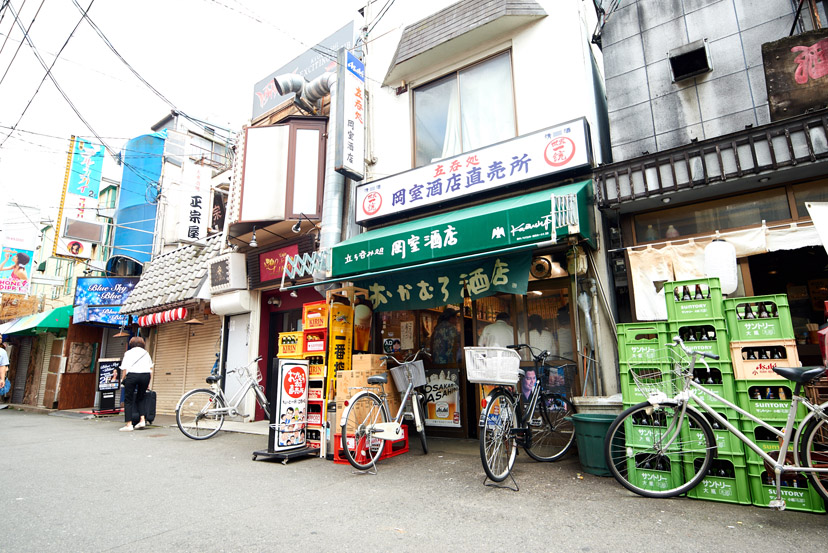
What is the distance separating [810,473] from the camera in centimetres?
353

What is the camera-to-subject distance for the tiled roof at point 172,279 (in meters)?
12.2

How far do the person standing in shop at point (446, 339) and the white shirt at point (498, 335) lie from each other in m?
0.77

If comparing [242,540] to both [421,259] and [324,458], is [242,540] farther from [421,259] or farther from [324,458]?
[421,259]

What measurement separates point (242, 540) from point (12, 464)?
5.35 metres

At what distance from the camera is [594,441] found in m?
5.12

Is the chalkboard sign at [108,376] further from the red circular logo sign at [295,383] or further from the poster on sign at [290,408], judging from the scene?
the red circular logo sign at [295,383]

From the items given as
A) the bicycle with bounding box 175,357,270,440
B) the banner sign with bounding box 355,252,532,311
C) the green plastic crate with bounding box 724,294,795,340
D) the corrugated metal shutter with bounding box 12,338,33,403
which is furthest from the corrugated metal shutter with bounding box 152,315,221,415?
the green plastic crate with bounding box 724,294,795,340

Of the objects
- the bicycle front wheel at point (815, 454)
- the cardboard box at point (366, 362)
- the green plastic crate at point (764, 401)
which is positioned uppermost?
the cardboard box at point (366, 362)

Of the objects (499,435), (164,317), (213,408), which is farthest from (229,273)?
(499,435)

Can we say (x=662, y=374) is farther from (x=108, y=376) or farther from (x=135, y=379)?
(x=108, y=376)

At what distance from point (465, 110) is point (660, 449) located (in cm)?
672

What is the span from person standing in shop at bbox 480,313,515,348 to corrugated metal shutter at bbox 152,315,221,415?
8.21 meters

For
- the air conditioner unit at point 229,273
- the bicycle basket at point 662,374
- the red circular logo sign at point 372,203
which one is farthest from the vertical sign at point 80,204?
the bicycle basket at point 662,374

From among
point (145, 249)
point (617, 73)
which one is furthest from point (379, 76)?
point (145, 249)
